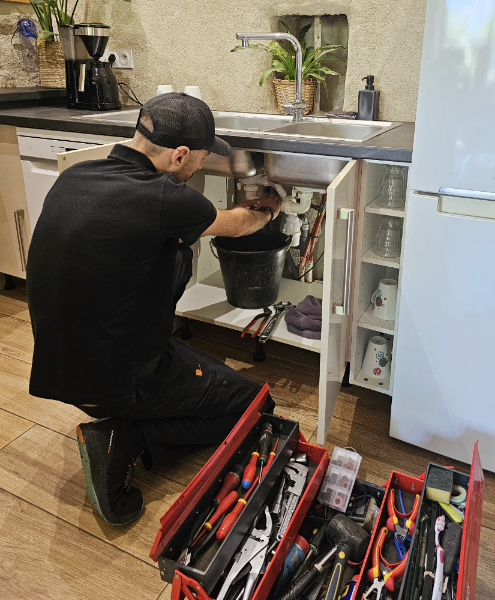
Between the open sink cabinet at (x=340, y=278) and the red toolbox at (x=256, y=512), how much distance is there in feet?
0.56

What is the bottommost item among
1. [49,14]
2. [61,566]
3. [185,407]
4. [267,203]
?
[61,566]

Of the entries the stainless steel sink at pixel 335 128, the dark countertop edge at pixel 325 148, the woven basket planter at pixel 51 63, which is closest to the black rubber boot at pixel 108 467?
the dark countertop edge at pixel 325 148

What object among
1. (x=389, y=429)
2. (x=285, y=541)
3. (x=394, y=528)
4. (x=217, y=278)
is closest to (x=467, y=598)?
(x=394, y=528)

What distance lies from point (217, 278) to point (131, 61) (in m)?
1.14

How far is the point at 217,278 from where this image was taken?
96.4 inches

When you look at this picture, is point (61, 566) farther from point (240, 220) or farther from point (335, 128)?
point (335, 128)

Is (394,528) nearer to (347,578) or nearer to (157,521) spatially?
(347,578)

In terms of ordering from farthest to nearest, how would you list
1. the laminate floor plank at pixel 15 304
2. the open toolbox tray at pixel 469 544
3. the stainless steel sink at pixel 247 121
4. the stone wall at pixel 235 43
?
the laminate floor plank at pixel 15 304
the stainless steel sink at pixel 247 121
the stone wall at pixel 235 43
the open toolbox tray at pixel 469 544

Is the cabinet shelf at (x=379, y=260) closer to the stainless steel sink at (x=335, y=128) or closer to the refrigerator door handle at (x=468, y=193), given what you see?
the refrigerator door handle at (x=468, y=193)

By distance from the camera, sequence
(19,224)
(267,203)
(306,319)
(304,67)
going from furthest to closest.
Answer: (19,224) < (304,67) < (306,319) < (267,203)

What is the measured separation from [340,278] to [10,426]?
3.97 ft

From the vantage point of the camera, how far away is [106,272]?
1242 mm

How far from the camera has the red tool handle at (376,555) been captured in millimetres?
1163

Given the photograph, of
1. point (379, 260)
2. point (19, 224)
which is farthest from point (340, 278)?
point (19, 224)
